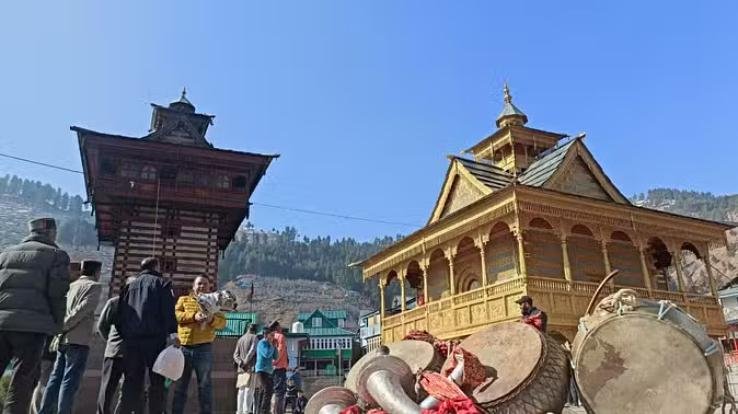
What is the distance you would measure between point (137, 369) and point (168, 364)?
1.60ft

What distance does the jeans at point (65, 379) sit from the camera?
5.65m

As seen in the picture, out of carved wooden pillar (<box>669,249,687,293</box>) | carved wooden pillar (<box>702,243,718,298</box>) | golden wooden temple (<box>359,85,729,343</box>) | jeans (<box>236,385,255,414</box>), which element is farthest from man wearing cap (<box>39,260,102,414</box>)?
carved wooden pillar (<box>702,243,718,298</box>)

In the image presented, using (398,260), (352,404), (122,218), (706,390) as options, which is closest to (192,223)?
(122,218)

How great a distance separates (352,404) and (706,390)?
299 centimetres

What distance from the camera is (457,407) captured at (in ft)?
11.0

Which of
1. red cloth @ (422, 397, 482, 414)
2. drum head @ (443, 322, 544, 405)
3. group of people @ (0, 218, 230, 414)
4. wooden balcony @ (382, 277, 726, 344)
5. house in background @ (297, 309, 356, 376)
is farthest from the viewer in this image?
house in background @ (297, 309, 356, 376)

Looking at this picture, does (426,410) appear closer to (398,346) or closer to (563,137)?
(398,346)

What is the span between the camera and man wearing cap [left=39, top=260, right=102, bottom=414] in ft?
18.8

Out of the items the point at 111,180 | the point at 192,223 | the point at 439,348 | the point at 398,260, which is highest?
the point at 111,180

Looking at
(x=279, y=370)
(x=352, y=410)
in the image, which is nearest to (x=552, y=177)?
(x=279, y=370)

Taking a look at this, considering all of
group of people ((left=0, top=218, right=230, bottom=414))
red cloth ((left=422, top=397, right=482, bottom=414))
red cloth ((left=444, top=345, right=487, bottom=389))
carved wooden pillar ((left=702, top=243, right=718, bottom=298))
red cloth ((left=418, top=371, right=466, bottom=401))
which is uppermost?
carved wooden pillar ((left=702, top=243, right=718, bottom=298))

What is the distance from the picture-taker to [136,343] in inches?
198

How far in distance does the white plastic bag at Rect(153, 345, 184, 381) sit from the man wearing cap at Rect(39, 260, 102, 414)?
174 cm

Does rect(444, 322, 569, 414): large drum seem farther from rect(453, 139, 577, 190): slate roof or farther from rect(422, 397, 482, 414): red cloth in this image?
rect(453, 139, 577, 190): slate roof
